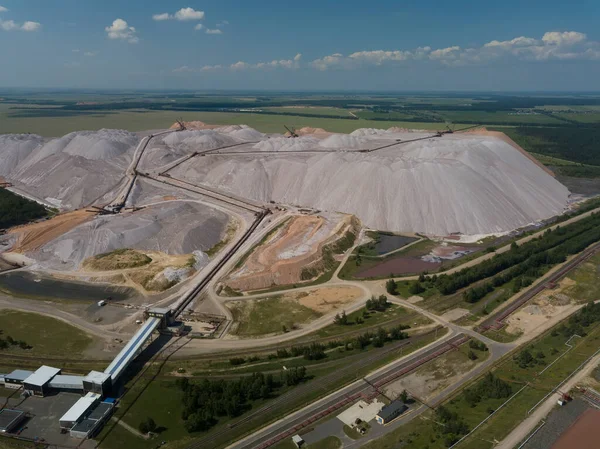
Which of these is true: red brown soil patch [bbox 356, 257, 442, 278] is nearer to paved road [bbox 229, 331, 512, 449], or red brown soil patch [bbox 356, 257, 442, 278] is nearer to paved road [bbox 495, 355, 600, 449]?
paved road [bbox 229, 331, 512, 449]

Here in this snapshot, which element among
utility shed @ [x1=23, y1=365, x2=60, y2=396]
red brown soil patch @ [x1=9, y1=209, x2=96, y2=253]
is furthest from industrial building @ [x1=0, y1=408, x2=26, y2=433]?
red brown soil patch @ [x1=9, y1=209, x2=96, y2=253]

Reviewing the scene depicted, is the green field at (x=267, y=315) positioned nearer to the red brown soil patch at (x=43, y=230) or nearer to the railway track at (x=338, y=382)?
the railway track at (x=338, y=382)

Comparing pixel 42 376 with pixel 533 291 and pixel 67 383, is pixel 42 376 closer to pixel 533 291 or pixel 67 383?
pixel 67 383

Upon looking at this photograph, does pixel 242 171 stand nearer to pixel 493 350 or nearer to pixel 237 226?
pixel 237 226

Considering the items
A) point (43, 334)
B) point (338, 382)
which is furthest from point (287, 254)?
point (43, 334)

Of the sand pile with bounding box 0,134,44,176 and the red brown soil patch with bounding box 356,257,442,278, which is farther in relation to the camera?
the sand pile with bounding box 0,134,44,176
